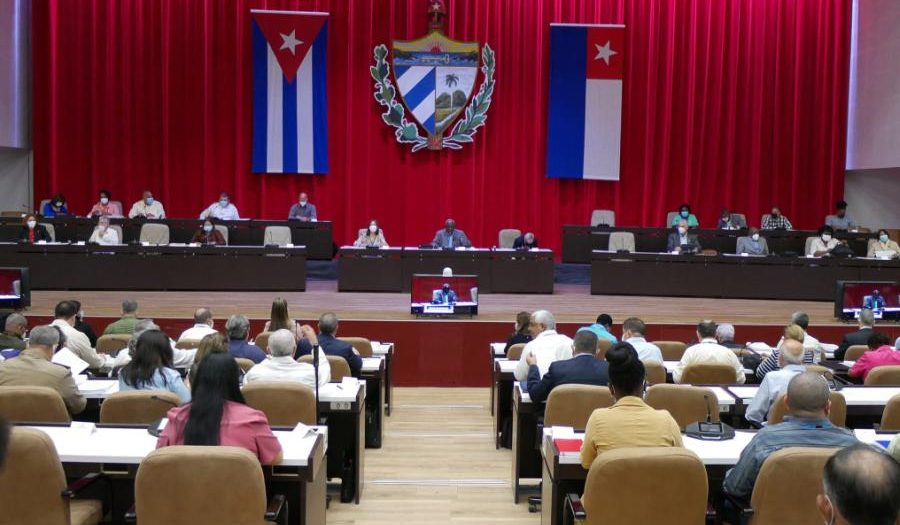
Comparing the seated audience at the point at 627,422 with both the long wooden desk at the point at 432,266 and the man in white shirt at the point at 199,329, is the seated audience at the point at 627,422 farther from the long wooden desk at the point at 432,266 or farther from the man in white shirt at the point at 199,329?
the long wooden desk at the point at 432,266

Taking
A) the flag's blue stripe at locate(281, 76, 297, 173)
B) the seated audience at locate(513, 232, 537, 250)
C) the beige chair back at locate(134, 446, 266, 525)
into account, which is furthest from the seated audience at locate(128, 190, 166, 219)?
the beige chair back at locate(134, 446, 266, 525)

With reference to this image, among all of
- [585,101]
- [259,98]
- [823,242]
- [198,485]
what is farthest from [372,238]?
[198,485]

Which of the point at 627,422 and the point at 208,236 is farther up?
the point at 208,236

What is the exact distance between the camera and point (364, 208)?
18.0 m

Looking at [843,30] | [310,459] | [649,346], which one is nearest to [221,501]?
[310,459]

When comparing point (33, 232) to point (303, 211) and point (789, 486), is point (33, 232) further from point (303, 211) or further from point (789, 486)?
point (789, 486)

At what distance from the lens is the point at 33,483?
3504 mm

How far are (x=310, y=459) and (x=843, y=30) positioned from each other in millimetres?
16976

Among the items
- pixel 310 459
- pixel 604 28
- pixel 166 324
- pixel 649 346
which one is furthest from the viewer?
pixel 604 28

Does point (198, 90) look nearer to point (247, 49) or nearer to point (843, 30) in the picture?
point (247, 49)

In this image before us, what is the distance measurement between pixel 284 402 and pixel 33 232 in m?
9.63

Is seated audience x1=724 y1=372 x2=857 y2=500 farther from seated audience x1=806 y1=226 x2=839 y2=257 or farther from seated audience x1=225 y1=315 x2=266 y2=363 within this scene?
seated audience x1=806 y1=226 x2=839 y2=257

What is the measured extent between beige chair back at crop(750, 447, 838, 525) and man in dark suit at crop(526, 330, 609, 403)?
6.38 feet

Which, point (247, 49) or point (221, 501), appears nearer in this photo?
point (221, 501)
